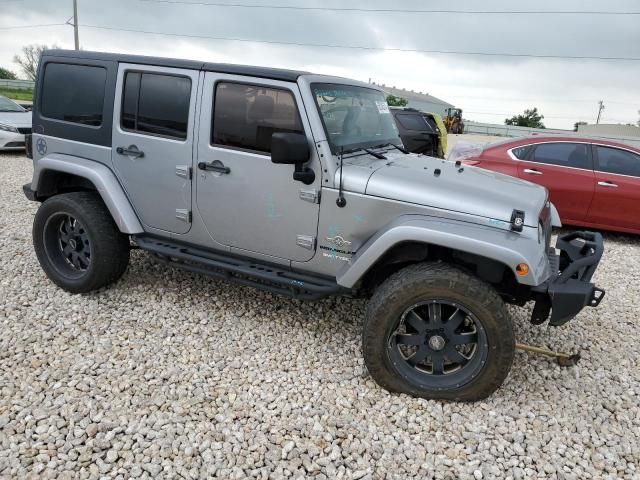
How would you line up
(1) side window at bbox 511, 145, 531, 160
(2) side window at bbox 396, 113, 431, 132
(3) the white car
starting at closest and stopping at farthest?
1. (1) side window at bbox 511, 145, 531, 160
2. (2) side window at bbox 396, 113, 431, 132
3. (3) the white car

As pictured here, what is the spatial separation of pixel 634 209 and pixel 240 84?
5790 mm

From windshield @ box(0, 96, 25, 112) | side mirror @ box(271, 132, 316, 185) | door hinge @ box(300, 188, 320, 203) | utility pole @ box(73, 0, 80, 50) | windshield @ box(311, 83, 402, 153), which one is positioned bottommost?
windshield @ box(0, 96, 25, 112)

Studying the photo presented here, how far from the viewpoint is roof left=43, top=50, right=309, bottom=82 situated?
10.5ft

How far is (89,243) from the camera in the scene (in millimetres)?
3887

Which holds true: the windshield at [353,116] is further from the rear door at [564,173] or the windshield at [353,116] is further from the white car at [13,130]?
the white car at [13,130]

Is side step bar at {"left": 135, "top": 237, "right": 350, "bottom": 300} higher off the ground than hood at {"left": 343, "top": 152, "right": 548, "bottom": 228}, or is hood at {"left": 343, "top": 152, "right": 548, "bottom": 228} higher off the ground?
hood at {"left": 343, "top": 152, "right": 548, "bottom": 228}

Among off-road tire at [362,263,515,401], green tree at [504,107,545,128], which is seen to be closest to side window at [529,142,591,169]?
off-road tire at [362,263,515,401]

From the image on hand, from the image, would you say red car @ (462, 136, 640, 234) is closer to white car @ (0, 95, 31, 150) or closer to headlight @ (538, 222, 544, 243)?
headlight @ (538, 222, 544, 243)

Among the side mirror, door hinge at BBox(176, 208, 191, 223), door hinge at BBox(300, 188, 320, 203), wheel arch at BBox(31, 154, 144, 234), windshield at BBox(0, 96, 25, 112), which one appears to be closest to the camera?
the side mirror

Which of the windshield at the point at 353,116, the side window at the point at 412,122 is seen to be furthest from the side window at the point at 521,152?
the windshield at the point at 353,116

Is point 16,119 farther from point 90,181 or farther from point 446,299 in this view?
point 446,299

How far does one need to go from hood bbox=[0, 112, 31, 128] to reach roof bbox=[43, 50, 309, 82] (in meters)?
8.01

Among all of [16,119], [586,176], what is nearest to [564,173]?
[586,176]

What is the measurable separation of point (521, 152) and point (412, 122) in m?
3.10
